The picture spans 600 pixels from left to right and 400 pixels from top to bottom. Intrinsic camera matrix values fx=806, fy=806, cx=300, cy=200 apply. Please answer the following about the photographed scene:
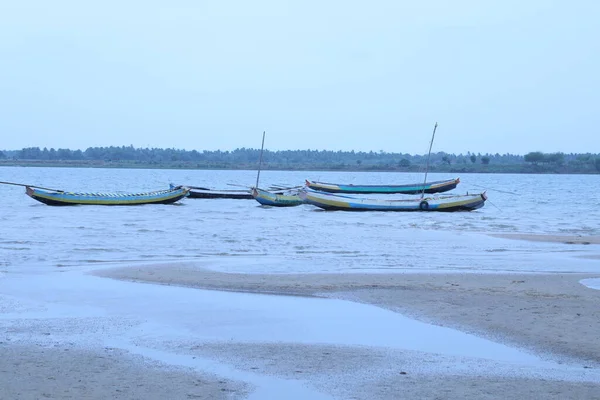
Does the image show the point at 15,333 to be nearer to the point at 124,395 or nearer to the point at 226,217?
the point at 124,395

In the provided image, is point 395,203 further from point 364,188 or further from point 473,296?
point 473,296

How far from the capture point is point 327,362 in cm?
771

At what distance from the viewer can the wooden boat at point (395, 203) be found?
126 ft

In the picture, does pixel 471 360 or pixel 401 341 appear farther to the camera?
pixel 401 341

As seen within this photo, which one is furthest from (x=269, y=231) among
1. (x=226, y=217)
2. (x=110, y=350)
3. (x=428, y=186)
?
(x=428, y=186)

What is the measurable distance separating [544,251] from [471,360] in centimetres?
1282

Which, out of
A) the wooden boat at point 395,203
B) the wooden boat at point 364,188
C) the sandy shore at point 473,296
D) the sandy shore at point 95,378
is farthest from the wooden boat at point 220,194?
the sandy shore at point 95,378

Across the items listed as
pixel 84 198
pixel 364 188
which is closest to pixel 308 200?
pixel 84 198

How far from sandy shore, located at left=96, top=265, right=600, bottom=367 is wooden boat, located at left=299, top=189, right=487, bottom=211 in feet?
77.0

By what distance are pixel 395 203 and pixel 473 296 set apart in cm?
2692

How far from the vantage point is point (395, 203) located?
126ft

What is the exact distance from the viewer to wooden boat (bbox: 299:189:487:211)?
1511 inches

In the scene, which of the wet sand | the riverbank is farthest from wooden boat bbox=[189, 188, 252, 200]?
the riverbank

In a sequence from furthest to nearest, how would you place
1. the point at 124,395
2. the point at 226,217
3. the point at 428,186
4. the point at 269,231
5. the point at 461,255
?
the point at 428,186, the point at 226,217, the point at 269,231, the point at 461,255, the point at 124,395
